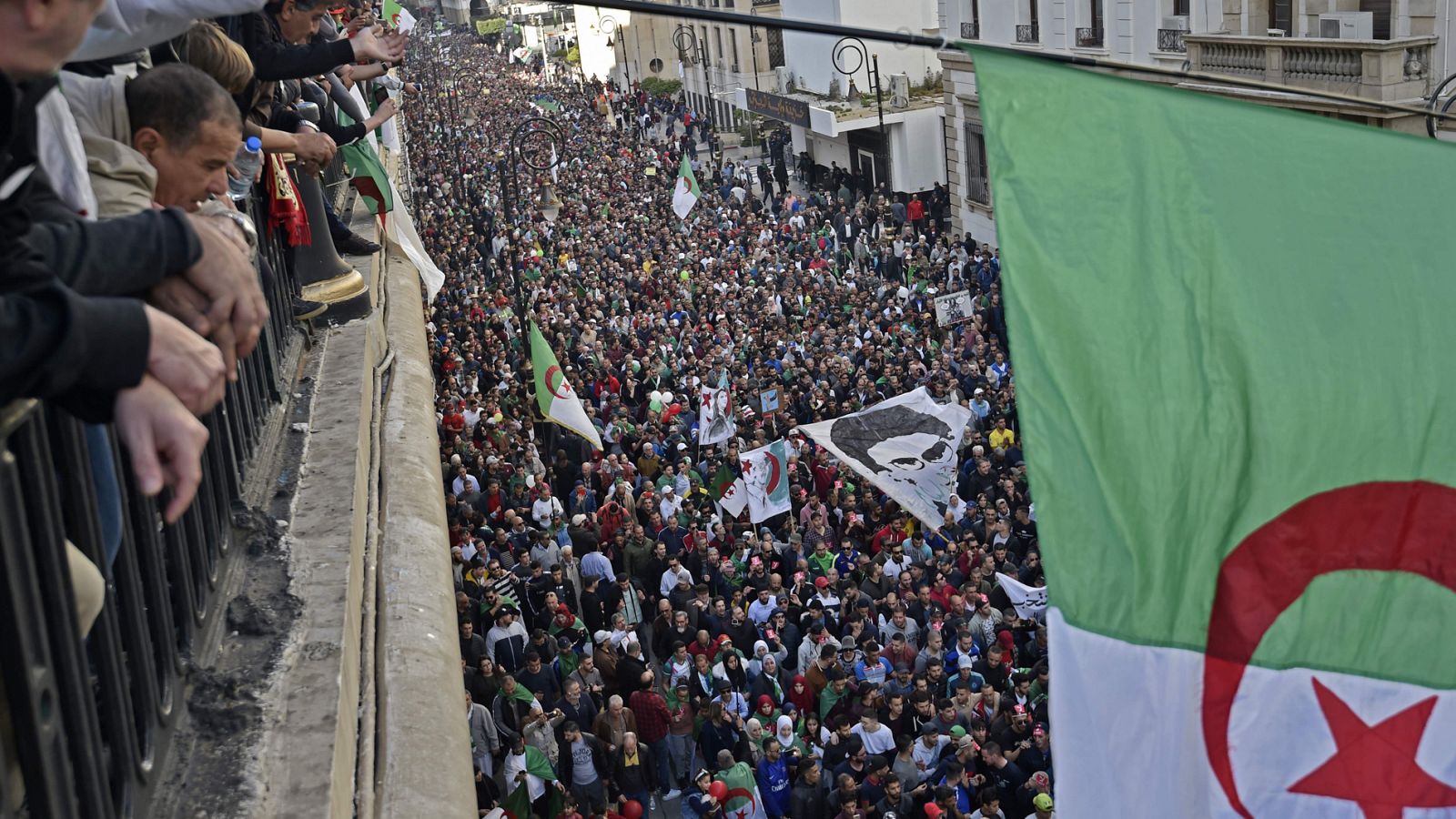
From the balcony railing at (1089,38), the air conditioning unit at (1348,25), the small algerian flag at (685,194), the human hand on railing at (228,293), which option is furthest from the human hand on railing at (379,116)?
the balcony railing at (1089,38)

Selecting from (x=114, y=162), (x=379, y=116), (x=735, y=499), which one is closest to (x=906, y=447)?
(x=735, y=499)

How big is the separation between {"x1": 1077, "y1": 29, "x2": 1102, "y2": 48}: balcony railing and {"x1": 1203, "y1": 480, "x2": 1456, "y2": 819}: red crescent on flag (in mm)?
25980

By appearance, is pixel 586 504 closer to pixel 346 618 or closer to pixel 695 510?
pixel 695 510

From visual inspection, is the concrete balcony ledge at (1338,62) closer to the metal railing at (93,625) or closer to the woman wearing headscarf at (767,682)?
the woman wearing headscarf at (767,682)

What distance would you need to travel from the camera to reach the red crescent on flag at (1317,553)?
3629mm

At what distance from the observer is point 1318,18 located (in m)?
21.8

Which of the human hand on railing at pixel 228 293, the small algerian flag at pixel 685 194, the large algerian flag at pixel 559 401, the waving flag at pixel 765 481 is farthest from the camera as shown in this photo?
the small algerian flag at pixel 685 194

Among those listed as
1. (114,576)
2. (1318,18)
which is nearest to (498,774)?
(114,576)

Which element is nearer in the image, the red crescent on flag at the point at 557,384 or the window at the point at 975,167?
the red crescent on flag at the point at 557,384

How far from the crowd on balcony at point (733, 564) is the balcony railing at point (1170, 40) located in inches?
182

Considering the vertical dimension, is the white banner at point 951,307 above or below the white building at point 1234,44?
below

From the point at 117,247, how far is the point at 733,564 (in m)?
12.0

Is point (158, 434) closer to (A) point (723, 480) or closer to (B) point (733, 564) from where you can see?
(B) point (733, 564)

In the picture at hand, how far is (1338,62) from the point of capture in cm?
2038
